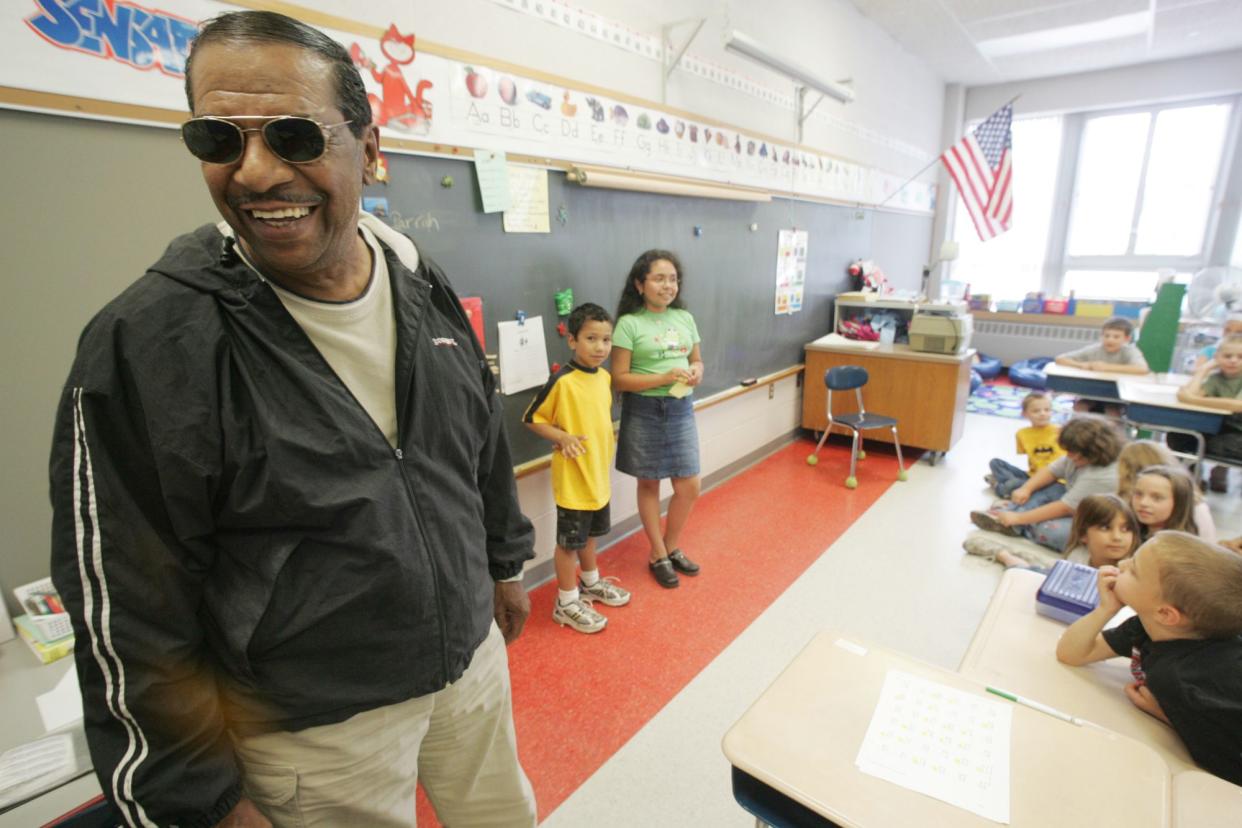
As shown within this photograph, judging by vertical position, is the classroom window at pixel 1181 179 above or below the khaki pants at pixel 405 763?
above

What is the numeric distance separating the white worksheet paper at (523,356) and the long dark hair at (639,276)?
406 millimetres

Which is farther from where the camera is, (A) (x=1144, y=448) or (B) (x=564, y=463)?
(A) (x=1144, y=448)

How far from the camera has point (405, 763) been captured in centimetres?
96

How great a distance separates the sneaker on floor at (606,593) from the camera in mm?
2504

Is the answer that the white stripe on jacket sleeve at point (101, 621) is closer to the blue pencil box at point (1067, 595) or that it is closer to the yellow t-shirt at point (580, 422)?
the yellow t-shirt at point (580, 422)

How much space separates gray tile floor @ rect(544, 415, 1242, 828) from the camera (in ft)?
5.30

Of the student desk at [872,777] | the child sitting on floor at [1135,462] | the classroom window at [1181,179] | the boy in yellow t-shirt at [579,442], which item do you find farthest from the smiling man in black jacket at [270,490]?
the classroom window at [1181,179]

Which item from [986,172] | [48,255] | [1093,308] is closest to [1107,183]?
[1093,308]

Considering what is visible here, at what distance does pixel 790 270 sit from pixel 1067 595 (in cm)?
290

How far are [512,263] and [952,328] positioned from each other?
324 centimetres

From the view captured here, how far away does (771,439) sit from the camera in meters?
4.34

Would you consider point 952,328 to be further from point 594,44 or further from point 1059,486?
point 594,44

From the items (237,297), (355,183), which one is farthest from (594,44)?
(237,297)

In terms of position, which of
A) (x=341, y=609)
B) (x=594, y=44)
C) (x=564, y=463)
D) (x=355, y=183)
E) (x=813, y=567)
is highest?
(x=594, y=44)
